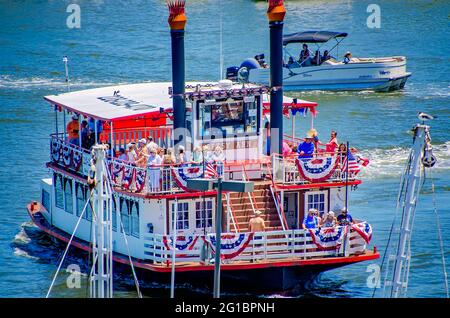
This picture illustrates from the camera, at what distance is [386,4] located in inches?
4417

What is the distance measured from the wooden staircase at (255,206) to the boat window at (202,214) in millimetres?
457

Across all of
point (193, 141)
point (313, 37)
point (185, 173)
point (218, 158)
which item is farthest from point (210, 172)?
point (313, 37)

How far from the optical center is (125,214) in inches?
1684

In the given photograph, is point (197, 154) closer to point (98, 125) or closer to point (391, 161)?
point (98, 125)

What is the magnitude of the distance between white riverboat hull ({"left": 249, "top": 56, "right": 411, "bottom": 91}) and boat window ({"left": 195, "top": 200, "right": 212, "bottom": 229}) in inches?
1536

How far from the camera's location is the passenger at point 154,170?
41125mm

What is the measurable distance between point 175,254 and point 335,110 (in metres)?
35.8

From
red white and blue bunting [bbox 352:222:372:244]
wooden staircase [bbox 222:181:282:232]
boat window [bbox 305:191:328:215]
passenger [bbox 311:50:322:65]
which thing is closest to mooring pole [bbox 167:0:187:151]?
wooden staircase [bbox 222:181:282:232]

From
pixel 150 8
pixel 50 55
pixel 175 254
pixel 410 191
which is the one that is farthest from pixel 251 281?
pixel 150 8

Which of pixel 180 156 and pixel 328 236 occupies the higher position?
pixel 180 156

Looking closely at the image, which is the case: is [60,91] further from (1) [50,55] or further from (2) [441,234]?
(2) [441,234]

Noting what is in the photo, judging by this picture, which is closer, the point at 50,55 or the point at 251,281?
the point at 251,281

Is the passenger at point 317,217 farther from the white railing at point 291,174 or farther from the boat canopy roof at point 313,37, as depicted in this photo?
the boat canopy roof at point 313,37

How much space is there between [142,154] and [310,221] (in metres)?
5.52
